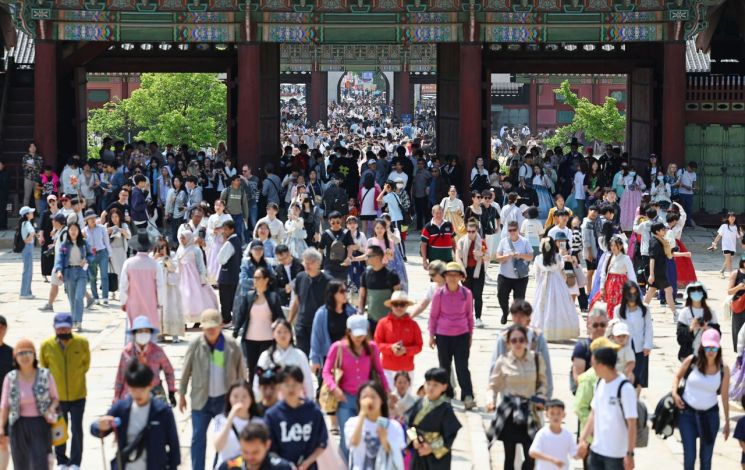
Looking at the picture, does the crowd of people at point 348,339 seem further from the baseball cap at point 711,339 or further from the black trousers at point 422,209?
the black trousers at point 422,209

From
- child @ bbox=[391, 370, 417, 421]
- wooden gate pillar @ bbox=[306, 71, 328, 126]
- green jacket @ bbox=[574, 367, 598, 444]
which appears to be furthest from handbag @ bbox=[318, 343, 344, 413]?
wooden gate pillar @ bbox=[306, 71, 328, 126]

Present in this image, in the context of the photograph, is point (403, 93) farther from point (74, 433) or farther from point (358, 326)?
point (358, 326)

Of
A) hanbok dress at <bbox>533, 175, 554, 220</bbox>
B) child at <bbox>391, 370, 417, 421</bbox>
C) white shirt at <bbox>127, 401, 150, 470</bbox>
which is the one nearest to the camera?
white shirt at <bbox>127, 401, 150, 470</bbox>

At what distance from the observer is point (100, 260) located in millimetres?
21000

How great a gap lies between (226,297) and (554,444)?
8295 millimetres

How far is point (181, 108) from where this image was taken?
173 feet

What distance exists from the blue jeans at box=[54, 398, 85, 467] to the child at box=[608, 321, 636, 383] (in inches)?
168

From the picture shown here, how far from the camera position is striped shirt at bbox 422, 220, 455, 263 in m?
19.9

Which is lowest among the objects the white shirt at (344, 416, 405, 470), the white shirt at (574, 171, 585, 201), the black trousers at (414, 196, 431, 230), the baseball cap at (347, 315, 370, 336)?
the white shirt at (344, 416, 405, 470)

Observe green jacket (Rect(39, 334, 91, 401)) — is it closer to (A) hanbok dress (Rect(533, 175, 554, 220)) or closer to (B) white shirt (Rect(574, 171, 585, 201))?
(A) hanbok dress (Rect(533, 175, 554, 220))

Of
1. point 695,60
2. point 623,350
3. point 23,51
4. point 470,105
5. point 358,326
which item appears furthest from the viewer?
point 695,60

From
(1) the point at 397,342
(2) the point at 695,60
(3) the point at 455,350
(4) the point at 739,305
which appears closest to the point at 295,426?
(1) the point at 397,342

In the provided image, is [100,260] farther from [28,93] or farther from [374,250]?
[28,93]

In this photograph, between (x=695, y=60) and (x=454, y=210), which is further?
(x=695, y=60)
